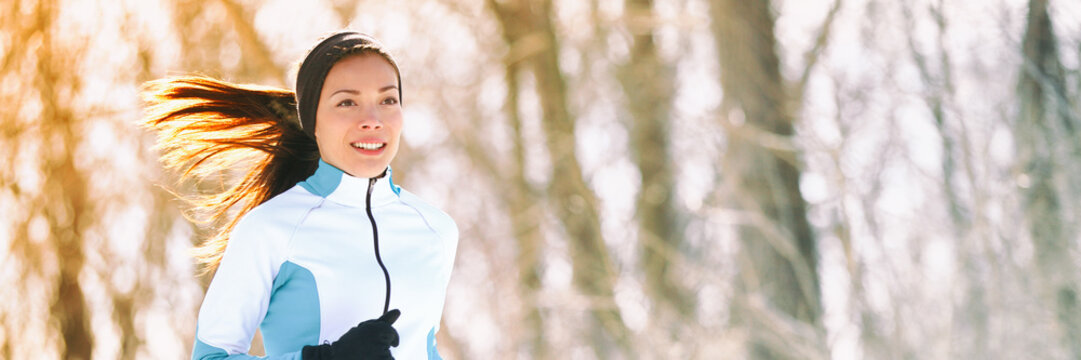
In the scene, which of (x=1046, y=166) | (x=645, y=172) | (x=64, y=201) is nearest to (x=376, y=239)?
(x=64, y=201)

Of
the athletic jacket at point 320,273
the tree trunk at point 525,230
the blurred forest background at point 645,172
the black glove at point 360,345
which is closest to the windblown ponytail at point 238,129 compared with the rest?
the athletic jacket at point 320,273

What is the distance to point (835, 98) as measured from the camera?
22.5 ft

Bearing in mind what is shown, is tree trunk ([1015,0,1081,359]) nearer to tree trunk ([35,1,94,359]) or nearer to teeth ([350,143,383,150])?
tree trunk ([35,1,94,359])

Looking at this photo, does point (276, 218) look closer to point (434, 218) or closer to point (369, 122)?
point (369, 122)

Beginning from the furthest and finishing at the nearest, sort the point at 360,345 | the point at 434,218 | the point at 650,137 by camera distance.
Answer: the point at 650,137 → the point at 434,218 → the point at 360,345

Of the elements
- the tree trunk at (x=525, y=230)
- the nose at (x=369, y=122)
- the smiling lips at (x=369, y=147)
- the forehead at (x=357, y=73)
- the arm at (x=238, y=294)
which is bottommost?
the tree trunk at (x=525, y=230)

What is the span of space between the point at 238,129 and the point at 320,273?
44cm

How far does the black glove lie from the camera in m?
1.81

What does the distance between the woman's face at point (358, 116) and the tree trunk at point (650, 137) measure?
5.61 metres

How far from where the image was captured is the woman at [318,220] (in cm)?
190

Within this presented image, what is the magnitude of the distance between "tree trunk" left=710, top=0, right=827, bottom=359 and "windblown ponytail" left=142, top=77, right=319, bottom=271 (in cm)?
489

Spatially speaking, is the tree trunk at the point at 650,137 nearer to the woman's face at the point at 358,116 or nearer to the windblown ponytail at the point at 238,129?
the windblown ponytail at the point at 238,129

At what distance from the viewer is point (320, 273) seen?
1.95m

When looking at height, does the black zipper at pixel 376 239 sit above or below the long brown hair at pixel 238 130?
below
